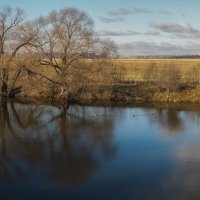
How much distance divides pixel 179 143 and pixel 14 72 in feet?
70.1

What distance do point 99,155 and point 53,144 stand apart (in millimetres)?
3208

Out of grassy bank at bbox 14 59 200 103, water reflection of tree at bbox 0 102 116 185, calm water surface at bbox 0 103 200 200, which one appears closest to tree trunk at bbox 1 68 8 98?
grassy bank at bbox 14 59 200 103

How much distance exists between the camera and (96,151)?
20.2 m

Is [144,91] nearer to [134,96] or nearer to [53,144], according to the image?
[134,96]

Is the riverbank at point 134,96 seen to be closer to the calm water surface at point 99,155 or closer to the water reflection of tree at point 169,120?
the water reflection of tree at point 169,120

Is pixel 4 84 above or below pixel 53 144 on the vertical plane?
above

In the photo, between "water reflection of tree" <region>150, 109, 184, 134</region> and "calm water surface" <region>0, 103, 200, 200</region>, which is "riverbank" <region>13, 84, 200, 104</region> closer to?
"water reflection of tree" <region>150, 109, 184, 134</region>

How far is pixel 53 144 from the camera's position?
21.5 meters

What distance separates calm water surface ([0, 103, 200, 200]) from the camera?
48.9ft

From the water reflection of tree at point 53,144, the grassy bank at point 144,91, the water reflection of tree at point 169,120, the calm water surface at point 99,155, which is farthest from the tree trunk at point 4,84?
the water reflection of tree at point 169,120

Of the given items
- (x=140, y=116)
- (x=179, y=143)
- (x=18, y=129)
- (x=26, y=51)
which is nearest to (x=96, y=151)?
(x=179, y=143)

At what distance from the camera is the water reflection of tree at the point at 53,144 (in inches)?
667

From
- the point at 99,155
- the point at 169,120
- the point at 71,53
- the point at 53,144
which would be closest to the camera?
the point at 99,155

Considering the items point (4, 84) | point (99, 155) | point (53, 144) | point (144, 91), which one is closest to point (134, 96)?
point (144, 91)
